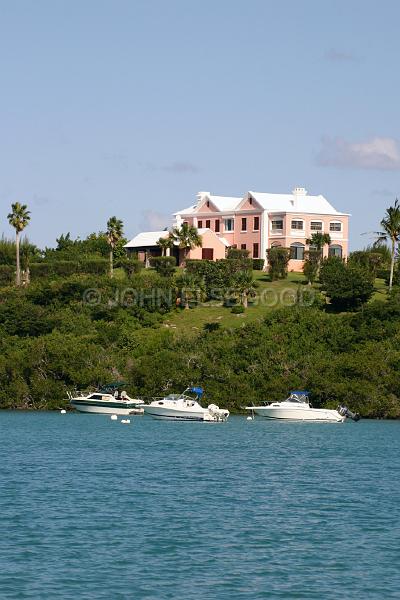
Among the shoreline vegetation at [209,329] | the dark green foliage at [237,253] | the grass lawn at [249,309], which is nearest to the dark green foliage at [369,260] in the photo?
the shoreline vegetation at [209,329]

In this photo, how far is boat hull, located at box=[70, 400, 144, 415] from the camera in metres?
102

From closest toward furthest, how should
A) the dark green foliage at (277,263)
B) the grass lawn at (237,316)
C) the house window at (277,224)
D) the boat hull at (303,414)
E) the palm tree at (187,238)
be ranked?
the boat hull at (303,414) < the grass lawn at (237,316) < the dark green foliage at (277,263) < the palm tree at (187,238) < the house window at (277,224)

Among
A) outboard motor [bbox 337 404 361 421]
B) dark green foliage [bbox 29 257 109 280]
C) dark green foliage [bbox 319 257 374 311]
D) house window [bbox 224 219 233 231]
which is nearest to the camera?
outboard motor [bbox 337 404 361 421]

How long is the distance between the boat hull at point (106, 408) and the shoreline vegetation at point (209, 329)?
2.61 meters

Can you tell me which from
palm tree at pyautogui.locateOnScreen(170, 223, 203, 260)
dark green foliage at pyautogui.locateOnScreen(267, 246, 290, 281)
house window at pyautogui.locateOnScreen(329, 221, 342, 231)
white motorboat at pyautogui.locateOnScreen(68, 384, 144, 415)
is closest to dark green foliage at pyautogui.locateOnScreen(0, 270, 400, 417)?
white motorboat at pyautogui.locateOnScreen(68, 384, 144, 415)

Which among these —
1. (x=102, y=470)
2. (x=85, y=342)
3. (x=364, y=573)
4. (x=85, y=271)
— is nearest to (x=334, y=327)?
(x=85, y=342)

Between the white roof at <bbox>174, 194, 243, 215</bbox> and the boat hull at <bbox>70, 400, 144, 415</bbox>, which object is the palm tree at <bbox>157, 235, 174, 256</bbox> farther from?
the boat hull at <bbox>70, 400, 144, 415</bbox>

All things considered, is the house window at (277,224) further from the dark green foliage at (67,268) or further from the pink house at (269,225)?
the dark green foliage at (67,268)

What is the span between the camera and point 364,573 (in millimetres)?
35406

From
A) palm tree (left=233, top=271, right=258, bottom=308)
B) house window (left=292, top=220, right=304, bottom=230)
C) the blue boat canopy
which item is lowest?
the blue boat canopy

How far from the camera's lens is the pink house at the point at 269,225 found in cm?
15000

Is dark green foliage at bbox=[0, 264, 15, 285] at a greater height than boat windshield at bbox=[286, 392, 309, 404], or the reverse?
dark green foliage at bbox=[0, 264, 15, 285]

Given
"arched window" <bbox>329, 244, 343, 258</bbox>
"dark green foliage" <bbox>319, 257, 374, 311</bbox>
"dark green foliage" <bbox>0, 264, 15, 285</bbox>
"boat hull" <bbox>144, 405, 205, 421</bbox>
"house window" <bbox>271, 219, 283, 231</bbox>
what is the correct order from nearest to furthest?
"boat hull" <bbox>144, 405, 205, 421</bbox> < "dark green foliage" <bbox>319, 257, 374, 311</bbox> < "dark green foliage" <bbox>0, 264, 15, 285</bbox> < "house window" <bbox>271, 219, 283, 231</bbox> < "arched window" <bbox>329, 244, 343, 258</bbox>

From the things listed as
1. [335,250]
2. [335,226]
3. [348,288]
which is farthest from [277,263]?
[335,226]
